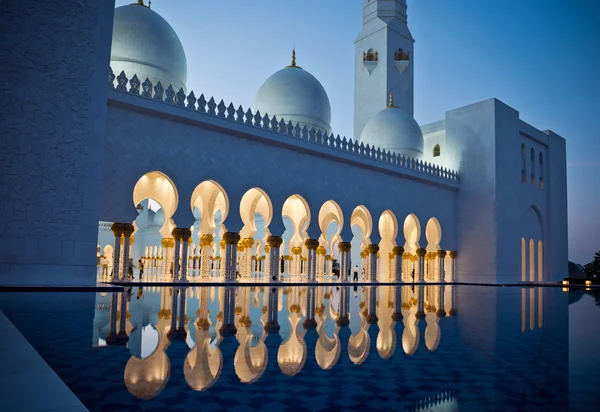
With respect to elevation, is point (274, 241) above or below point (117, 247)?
above

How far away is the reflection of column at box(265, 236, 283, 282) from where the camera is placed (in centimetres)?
1082

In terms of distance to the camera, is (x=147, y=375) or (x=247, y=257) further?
(x=247, y=257)

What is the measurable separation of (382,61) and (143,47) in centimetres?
888

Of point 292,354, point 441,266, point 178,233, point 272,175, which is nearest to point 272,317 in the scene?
point 292,354

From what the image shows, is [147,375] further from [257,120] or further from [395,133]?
[395,133]

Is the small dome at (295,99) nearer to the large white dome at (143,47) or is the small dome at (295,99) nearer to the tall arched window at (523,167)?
the large white dome at (143,47)

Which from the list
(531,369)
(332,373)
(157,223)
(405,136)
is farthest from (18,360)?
(157,223)

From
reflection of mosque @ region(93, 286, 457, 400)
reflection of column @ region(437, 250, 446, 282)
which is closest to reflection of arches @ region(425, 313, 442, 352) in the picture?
reflection of mosque @ region(93, 286, 457, 400)

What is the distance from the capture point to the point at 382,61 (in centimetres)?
1725

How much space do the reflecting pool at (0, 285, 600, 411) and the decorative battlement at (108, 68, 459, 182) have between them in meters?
5.47

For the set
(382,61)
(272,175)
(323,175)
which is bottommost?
(272,175)

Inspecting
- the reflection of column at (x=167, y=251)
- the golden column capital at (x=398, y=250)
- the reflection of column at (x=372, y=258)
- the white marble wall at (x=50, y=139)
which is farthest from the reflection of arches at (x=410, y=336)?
the golden column capital at (x=398, y=250)

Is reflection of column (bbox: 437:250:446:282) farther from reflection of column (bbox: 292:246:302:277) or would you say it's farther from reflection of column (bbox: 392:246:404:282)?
reflection of column (bbox: 292:246:302:277)

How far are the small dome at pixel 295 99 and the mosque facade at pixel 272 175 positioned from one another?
4 centimetres
